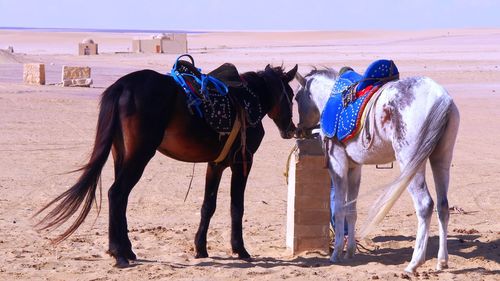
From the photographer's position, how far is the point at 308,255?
9109mm

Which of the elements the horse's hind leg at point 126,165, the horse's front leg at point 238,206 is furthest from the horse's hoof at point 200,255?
the horse's hind leg at point 126,165

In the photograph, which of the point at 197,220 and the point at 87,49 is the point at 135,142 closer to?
the point at 197,220

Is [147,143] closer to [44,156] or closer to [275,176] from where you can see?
[275,176]

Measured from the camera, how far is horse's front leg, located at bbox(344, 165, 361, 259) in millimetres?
8844

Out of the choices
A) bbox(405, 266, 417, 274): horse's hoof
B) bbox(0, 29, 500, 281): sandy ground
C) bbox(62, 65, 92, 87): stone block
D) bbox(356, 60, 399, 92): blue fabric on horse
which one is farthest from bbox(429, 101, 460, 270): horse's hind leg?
bbox(62, 65, 92, 87): stone block

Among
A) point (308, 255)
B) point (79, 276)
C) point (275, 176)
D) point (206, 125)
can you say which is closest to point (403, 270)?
point (308, 255)

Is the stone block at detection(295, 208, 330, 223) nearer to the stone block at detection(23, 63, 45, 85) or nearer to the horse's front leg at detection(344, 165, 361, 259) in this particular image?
the horse's front leg at detection(344, 165, 361, 259)

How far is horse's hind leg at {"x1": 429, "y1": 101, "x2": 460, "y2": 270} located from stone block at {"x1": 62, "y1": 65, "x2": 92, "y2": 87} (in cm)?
2194

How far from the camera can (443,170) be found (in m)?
Answer: 8.05

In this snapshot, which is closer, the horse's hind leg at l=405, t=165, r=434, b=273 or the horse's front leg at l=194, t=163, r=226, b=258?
the horse's hind leg at l=405, t=165, r=434, b=273

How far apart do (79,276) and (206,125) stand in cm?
179

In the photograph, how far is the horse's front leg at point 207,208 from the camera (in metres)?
8.95

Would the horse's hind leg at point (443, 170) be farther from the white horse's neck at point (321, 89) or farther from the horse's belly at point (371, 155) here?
the white horse's neck at point (321, 89)

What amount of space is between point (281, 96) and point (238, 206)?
120 cm
